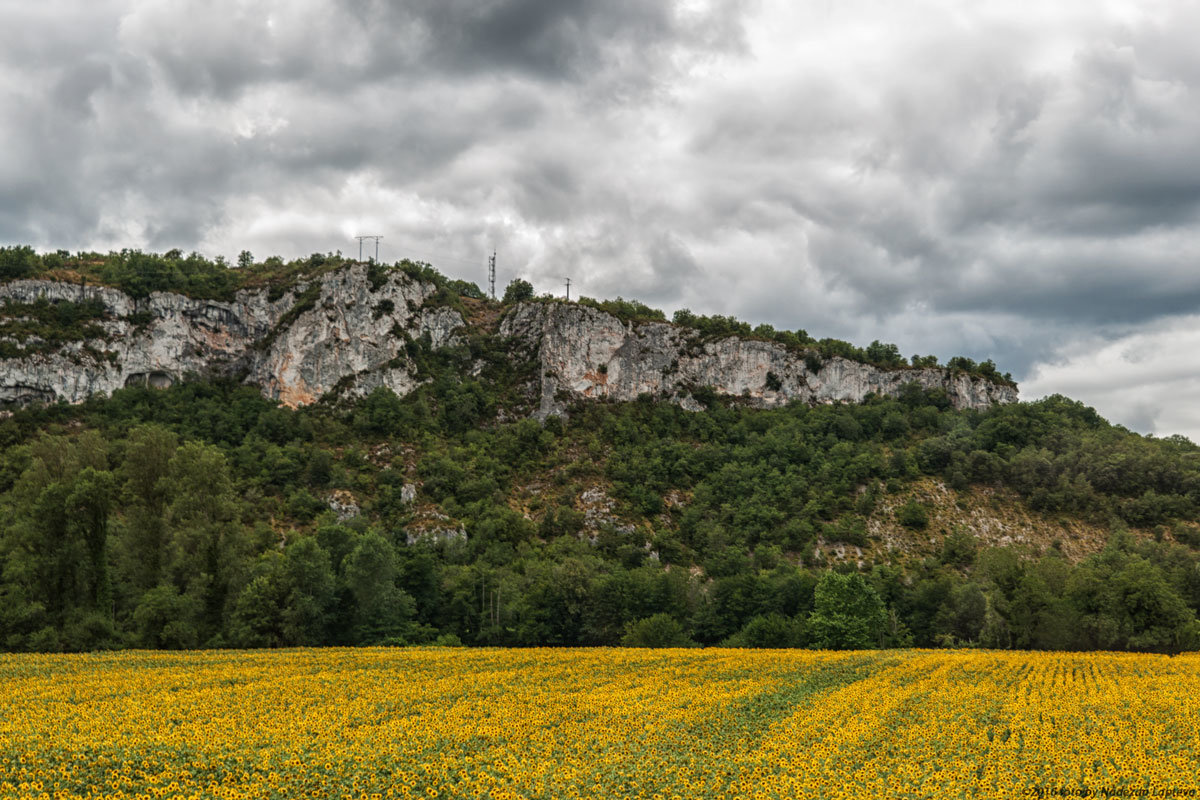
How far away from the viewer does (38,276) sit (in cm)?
13962

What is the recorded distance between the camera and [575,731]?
84.9 ft

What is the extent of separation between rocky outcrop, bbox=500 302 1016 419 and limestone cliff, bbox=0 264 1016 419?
0.27 meters

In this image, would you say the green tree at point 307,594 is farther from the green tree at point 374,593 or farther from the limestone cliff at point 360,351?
the limestone cliff at point 360,351

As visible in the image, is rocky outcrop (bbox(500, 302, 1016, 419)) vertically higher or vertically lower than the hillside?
higher

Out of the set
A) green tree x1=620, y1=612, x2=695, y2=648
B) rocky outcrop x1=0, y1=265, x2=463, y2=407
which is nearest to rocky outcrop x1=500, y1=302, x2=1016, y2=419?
rocky outcrop x1=0, y1=265, x2=463, y2=407

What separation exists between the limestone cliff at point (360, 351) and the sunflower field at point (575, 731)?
10595 centimetres

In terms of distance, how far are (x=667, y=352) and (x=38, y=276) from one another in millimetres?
123718

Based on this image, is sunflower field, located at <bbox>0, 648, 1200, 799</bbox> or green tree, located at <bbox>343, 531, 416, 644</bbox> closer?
sunflower field, located at <bbox>0, 648, 1200, 799</bbox>

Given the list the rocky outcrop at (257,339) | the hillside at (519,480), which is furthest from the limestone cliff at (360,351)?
the hillside at (519,480)

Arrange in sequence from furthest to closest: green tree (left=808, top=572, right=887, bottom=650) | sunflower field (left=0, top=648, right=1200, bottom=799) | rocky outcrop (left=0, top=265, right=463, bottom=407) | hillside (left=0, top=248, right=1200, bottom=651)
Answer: rocky outcrop (left=0, top=265, right=463, bottom=407)
green tree (left=808, top=572, right=887, bottom=650)
hillside (left=0, top=248, right=1200, bottom=651)
sunflower field (left=0, top=648, right=1200, bottom=799)

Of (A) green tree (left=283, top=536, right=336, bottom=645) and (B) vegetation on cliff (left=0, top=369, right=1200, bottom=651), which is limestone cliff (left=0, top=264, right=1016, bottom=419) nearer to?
(B) vegetation on cliff (left=0, top=369, right=1200, bottom=651)

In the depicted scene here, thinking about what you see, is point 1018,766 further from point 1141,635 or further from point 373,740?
point 1141,635

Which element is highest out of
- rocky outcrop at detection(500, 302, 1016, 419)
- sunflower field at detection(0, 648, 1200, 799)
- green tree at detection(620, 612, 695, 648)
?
rocky outcrop at detection(500, 302, 1016, 419)

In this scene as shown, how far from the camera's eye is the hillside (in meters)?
60.0
